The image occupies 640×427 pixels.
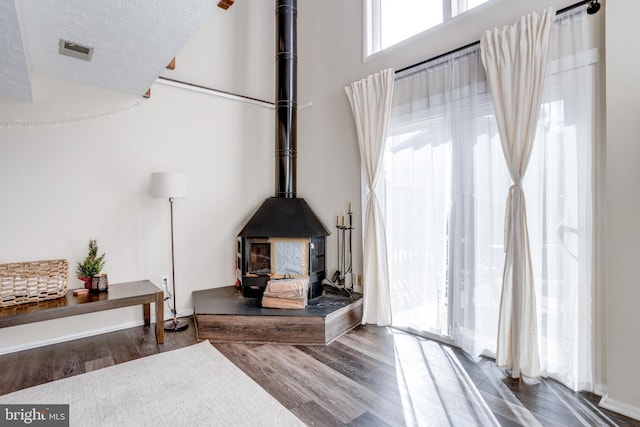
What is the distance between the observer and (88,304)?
2605 millimetres

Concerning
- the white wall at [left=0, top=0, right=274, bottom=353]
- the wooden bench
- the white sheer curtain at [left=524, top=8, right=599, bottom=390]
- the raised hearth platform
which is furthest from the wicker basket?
the white sheer curtain at [left=524, top=8, right=599, bottom=390]

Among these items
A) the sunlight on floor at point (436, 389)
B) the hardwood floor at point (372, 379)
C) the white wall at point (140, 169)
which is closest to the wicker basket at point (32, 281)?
the white wall at point (140, 169)

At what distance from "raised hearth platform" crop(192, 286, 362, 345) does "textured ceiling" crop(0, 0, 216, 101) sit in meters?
2.12

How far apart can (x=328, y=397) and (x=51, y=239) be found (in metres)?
2.71

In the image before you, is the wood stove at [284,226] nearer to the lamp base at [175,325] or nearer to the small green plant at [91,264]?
the lamp base at [175,325]

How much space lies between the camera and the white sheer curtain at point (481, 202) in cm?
209

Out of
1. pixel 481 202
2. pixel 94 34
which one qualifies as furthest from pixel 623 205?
pixel 94 34

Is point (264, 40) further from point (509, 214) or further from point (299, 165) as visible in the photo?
point (509, 214)

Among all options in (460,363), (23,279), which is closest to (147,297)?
(23,279)

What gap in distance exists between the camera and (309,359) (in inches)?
103

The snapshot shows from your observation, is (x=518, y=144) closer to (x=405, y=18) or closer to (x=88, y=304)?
(x=405, y=18)

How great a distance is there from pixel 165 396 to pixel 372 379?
135 centimetres

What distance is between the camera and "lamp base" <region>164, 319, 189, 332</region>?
10.6 ft

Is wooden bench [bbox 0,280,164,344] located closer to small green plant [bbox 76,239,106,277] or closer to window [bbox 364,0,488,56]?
small green plant [bbox 76,239,106,277]
